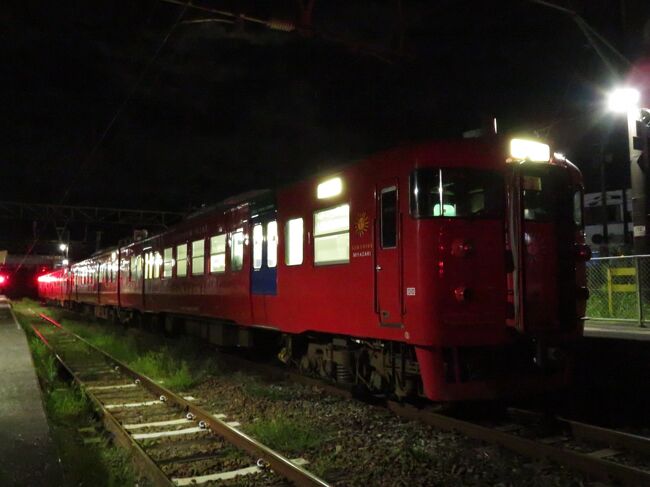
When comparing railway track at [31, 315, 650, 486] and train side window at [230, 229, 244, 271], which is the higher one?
train side window at [230, 229, 244, 271]

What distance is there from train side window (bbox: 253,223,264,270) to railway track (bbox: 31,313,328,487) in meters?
2.51

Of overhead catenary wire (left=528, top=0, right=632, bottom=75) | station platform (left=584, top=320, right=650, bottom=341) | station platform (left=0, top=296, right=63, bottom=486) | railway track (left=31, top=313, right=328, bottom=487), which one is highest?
overhead catenary wire (left=528, top=0, right=632, bottom=75)

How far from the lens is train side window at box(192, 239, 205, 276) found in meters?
13.2

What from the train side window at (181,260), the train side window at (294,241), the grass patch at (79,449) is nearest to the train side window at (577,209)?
the train side window at (294,241)

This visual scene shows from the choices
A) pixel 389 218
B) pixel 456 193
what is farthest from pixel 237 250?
pixel 456 193

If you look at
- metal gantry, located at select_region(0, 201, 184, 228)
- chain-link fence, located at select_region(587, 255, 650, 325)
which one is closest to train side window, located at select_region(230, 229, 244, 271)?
chain-link fence, located at select_region(587, 255, 650, 325)

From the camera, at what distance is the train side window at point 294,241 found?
8797mm

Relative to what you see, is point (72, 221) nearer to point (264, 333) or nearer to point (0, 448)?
point (264, 333)

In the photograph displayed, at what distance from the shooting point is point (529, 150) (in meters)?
6.90

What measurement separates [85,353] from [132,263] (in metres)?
4.83

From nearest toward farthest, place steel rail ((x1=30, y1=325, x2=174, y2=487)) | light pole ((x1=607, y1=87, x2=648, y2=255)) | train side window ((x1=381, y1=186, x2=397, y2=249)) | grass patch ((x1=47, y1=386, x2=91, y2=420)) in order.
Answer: steel rail ((x1=30, y1=325, x2=174, y2=487)) → train side window ((x1=381, y1=186, x2=397, y2=249)) → grass patch ((x1=47, y1=386, x2=91, y2=420)) → light pole ((x1=607, y1=87, x2=648, y2=255))

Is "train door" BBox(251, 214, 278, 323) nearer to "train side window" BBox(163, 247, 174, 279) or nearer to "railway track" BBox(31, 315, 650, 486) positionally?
"railway track" BBox(31, 315, 650, 486)

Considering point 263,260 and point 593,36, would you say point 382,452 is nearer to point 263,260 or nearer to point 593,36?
point 263,260

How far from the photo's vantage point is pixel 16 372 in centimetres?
885
